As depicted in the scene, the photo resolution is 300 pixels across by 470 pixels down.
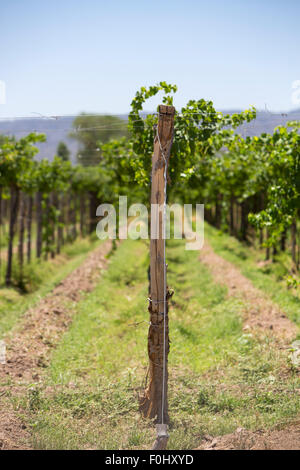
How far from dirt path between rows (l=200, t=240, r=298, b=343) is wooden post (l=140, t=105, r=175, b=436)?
2540 mm

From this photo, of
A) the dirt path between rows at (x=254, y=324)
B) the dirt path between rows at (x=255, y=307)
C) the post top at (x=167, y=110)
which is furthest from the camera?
the dirt path between rows at (x=255, y=307)

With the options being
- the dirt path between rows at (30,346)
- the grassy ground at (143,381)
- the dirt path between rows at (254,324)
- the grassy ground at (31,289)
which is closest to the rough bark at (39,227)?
the grassy ground at (31,289)

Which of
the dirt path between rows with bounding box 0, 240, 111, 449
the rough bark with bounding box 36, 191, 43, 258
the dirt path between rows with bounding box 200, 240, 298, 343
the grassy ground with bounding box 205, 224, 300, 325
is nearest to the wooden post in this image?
the dirt path between rows with bounding box 0, 240, 111, 449

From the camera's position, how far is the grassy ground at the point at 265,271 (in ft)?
29.4

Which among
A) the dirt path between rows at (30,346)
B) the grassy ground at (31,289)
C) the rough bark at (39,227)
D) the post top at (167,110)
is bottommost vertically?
the grassy ground at (31,289)

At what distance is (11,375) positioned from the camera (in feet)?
19.3

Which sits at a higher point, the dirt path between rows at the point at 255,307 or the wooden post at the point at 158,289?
the wooden post at the point at 158,289

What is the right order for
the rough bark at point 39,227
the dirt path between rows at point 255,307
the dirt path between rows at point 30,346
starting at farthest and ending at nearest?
the rough bark at point 39,227
the dirt path between rows at point 255,307
the dirt path between rows at point 30,346

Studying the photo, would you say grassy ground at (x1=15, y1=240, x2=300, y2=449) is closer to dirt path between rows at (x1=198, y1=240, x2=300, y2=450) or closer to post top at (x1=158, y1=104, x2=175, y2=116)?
dirt path between rows at (x1=198, y1=240, x2=300, y2=450)

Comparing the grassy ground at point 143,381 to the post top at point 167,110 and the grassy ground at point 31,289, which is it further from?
the post top at point 167,110

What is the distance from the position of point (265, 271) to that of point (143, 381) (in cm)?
844

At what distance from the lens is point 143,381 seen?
580cm

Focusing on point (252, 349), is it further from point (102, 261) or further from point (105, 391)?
point (102, 261)

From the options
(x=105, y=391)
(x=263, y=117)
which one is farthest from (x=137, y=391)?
(x=263, y=117)
